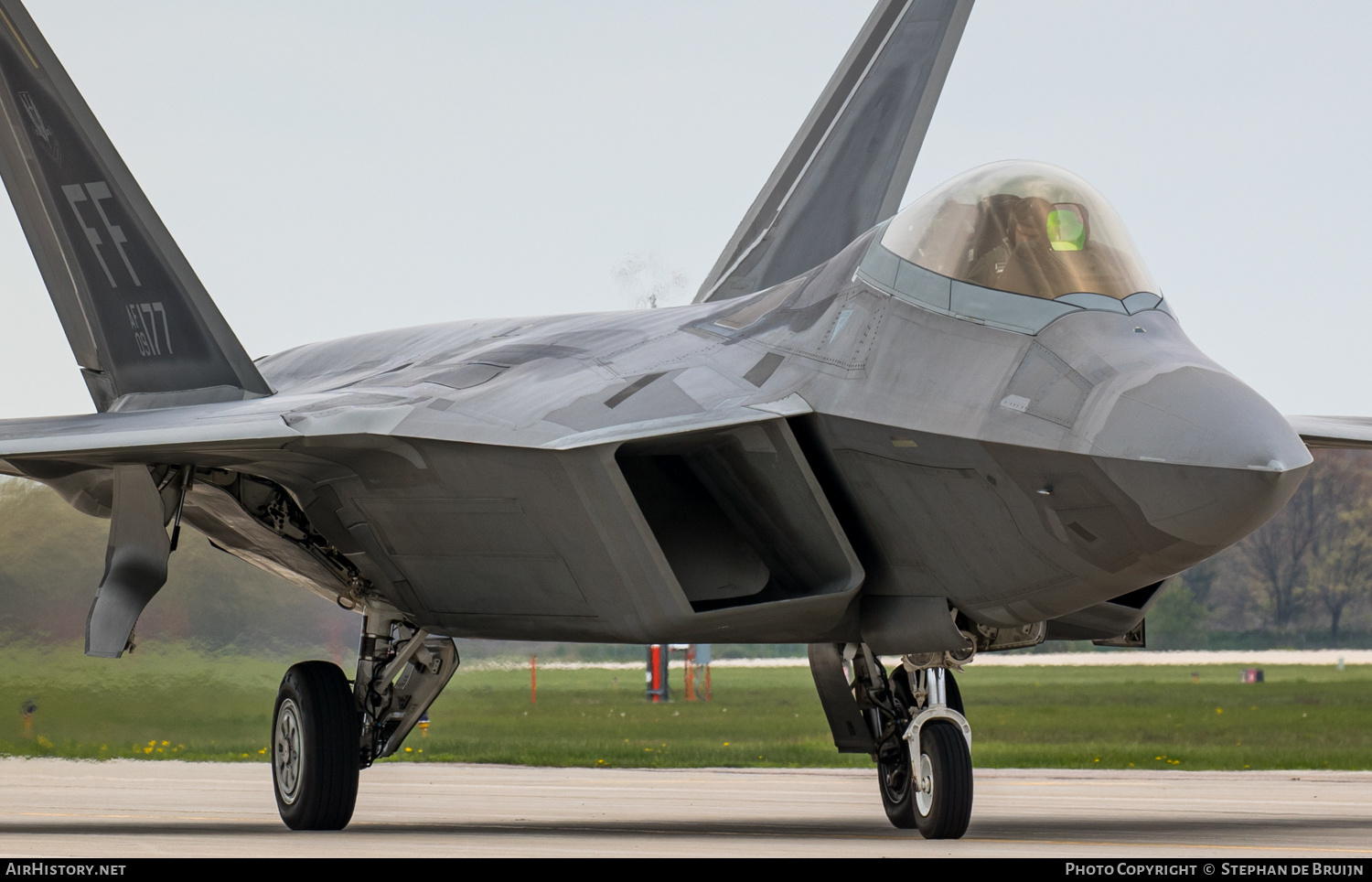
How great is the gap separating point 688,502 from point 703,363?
603 millimetres

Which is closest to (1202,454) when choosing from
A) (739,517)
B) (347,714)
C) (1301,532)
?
(739,517)

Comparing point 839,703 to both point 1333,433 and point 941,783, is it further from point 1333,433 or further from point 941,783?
point 1333,433

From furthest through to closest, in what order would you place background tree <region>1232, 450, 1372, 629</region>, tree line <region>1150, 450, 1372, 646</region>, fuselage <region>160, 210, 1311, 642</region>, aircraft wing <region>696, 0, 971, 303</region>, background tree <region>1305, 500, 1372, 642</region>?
1. background tree <region>1232, 450, 1372, 629</region>
2. tree line <region>1150, 450, 1372, 646</region>
3. background tree <region>1305, 500, 1372, 642</region>
4. aircraft wing <region>696, 0, 971, 303</region>
5. fuselage <region>160, 210, 1311, 642</region>

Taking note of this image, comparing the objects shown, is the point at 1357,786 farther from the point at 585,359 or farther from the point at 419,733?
the point at 419,733

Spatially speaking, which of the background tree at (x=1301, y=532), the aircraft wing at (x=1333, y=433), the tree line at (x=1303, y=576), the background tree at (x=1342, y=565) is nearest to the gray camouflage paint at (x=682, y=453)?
the aircraft wing at (x=1333, y=433)

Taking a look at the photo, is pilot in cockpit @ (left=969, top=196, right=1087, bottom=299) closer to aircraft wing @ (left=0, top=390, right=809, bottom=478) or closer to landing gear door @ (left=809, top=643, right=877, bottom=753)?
aircraft wing @ (left=0, top=390, right=809, bottom=478)

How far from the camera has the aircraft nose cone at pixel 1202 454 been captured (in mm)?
4977

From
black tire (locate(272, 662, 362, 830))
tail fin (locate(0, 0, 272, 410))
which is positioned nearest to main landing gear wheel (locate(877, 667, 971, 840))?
black tire (locate(272, 662, 362, 830))

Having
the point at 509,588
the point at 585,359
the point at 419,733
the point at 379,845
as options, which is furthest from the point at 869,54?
the point at 419,733

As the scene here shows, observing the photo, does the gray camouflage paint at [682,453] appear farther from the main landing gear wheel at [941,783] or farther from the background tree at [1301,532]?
the background tree at [1301,532]

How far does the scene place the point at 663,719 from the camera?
64.5ft

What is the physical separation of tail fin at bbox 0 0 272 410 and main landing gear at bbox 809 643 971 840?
3.55 meters

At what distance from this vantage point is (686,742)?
17.7m

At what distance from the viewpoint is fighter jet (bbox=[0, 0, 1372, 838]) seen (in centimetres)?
561
